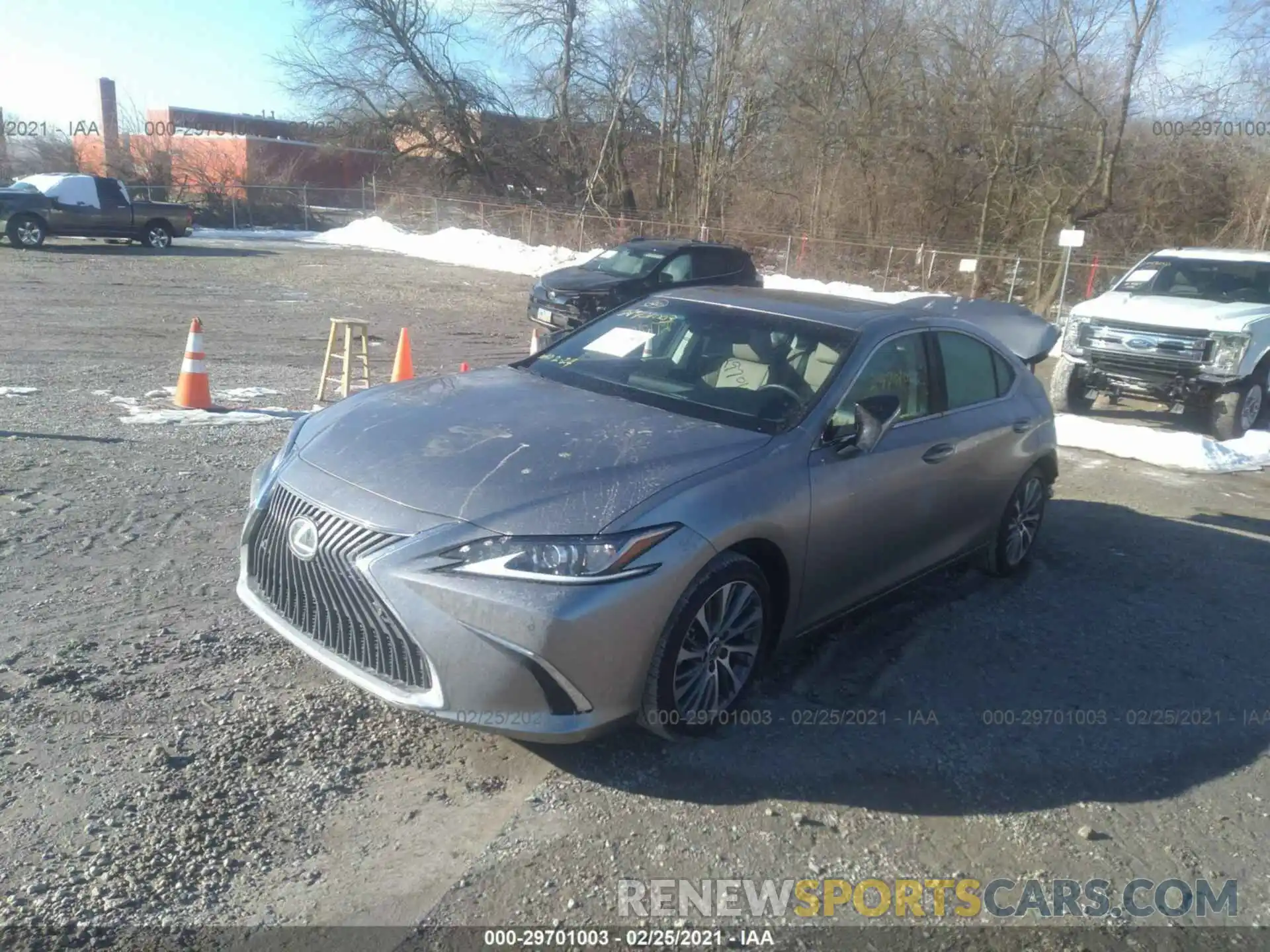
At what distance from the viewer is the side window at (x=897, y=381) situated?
459cm

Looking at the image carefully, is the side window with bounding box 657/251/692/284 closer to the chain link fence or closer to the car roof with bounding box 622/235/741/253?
the car roof with bounding box 622/235/741/253

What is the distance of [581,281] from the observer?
1587 cm

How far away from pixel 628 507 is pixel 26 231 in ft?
83.2

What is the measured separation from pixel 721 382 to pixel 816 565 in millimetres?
992

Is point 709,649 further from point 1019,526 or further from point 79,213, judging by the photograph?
point 79,213

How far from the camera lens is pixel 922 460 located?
195 inches

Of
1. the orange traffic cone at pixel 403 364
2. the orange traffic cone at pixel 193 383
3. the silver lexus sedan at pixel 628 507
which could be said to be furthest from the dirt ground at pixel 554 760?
the orange traffic cone at pixel 403 364

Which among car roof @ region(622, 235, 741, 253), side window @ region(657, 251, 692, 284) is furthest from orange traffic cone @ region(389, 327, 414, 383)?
car roof @ region(622, 235, 741, 253)

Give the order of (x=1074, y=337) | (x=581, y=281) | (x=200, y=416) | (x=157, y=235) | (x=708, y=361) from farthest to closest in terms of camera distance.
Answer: (x=157, y=235), (x=581, y=281), (x=1074, y=337), (x=200, y=416), (x=708, y=361)

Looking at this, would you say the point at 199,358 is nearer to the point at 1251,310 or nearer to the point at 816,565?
the point at 816,565

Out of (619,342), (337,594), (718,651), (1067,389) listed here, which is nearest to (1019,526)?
(619,342)

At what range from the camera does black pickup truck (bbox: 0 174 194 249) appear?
23672 mm

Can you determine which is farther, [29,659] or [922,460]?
[922,460]

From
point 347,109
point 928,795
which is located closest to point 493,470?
point 928,795
